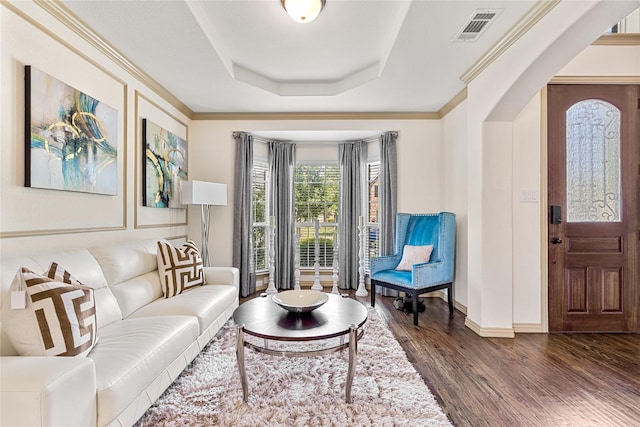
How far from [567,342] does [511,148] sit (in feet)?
6.01

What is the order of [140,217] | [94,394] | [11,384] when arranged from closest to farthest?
[11,384]
[94,394]
[140,217]

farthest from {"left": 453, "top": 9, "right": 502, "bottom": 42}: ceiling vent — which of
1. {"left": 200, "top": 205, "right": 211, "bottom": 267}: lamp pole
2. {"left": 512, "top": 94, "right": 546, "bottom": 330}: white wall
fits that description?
{"left": 200, "top": 205, "right": 211, "bottom": 267}: lamp pole

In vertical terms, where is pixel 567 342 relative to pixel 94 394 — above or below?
below

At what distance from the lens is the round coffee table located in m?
1.84

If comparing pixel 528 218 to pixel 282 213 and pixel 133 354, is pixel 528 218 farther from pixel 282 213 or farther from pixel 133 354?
pixel 133 354

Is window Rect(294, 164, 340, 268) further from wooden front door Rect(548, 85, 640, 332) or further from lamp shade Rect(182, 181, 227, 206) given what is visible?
wooden front door Rect(548, 85, 640, 332)

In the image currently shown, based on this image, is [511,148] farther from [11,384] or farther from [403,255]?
[11,384]

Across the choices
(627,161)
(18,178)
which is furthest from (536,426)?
(18,178)

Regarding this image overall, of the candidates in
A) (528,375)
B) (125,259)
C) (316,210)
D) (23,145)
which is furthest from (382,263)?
Answer: (23,145)

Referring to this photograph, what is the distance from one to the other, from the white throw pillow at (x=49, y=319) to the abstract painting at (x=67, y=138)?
0.79 m

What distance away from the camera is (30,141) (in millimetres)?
1883

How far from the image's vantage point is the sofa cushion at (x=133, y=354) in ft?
4.56

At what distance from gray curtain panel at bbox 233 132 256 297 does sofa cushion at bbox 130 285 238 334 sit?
4.30 feet

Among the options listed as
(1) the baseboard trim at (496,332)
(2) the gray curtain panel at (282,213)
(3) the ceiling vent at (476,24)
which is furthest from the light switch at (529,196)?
(2) the gray curtain panel at (282,213)
